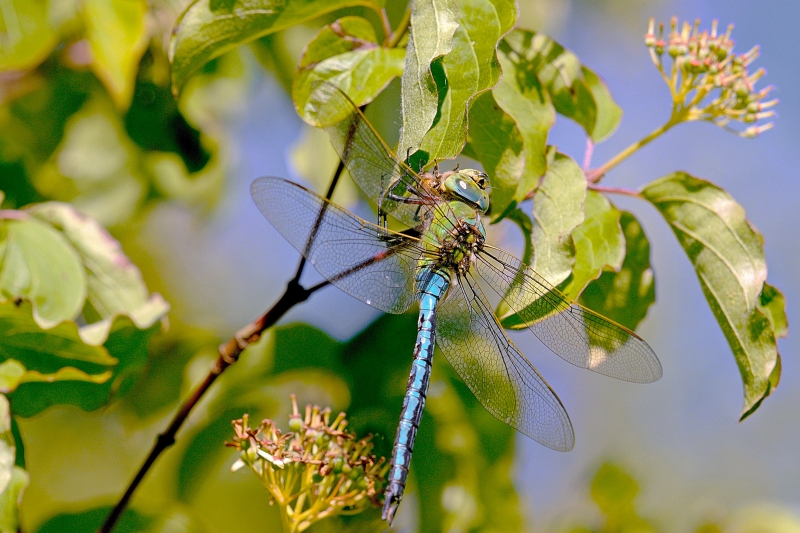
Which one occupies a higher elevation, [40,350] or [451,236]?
[451,236]

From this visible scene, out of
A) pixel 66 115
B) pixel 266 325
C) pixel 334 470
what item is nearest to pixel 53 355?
pixel 266 325

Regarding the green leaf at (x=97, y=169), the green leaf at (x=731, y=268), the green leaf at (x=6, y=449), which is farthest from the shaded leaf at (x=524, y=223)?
the green leaf at (x=97, y=169)

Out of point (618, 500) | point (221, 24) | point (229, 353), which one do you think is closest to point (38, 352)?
point (229, 353)

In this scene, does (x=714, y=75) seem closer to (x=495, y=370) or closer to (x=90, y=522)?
(x=495, y=370)

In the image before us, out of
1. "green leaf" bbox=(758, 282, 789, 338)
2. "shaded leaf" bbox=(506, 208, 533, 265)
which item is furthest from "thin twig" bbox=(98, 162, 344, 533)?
"green leaf" bbox=(758, 282, 789, 338)

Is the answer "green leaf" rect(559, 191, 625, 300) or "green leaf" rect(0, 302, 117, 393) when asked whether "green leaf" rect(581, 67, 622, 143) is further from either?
"green leaf" rect(0, 302, 117, 393)
